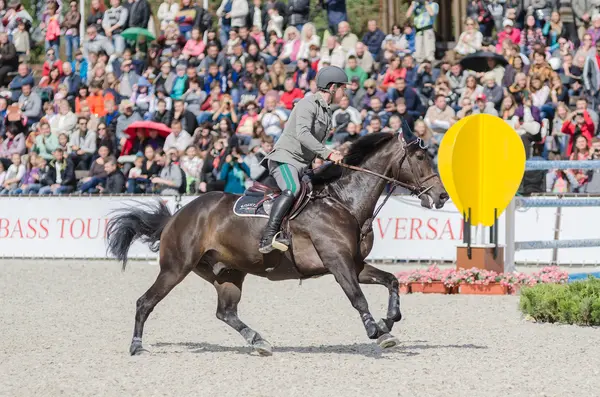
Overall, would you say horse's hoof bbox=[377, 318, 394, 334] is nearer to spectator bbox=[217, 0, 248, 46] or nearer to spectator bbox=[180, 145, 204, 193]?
spectator bbox=[180, 145, 204, 193]

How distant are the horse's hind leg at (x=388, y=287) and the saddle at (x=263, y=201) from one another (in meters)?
0.82

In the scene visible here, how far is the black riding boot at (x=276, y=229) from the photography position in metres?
10.3

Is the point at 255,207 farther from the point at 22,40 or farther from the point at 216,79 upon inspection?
the point at 22,40

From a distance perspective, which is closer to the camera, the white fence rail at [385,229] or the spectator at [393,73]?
the white fence rail at [385,229]

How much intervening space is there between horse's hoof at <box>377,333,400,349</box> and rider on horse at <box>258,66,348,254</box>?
123cm

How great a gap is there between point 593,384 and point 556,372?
58cm

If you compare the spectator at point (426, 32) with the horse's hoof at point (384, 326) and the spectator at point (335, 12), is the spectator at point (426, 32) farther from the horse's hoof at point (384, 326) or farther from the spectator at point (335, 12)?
the horse's hoof at point (384, 326)

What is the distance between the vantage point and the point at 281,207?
10.4 meters

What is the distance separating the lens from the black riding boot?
33.9 ft

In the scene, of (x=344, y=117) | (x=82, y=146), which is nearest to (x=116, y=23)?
(x=82, y=146)

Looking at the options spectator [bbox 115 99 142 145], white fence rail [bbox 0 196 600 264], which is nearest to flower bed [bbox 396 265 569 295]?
white fence rail [bbox 0 196 600 264]

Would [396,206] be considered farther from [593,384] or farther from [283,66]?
[593,384]

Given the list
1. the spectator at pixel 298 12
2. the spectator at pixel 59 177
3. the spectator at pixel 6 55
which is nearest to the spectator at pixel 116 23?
the spectator at pixel 6 55

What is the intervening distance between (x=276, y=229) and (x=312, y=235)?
1.07 feet
